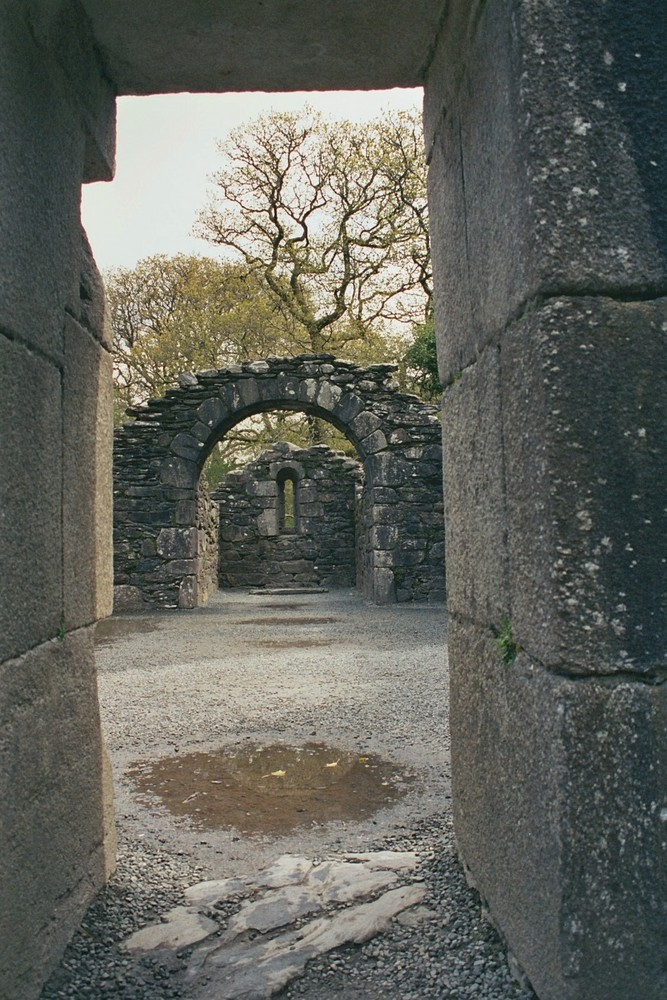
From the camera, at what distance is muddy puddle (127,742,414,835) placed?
338 cm

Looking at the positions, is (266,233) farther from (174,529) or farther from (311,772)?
(311,772)

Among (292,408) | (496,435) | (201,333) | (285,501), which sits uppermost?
(201,333)

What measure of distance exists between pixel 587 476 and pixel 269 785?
2.65 m

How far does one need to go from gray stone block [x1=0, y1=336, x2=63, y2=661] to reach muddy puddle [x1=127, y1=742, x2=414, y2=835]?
1.56 meters

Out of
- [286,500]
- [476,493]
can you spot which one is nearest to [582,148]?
[476,493]

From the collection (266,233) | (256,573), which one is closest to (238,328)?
(266,233)

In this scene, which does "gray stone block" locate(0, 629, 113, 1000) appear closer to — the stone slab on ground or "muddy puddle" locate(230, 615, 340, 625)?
the stone slab on ground

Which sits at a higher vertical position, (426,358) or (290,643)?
(426,358)

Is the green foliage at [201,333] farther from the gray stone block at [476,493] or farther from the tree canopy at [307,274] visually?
the gray stone block at [476,493]

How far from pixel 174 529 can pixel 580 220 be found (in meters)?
11.5

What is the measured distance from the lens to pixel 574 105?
1.72 metres

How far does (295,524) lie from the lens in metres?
19.0

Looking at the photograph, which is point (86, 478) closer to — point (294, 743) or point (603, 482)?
point (603, 482)

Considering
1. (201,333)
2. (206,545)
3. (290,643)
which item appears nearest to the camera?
(290,643)
